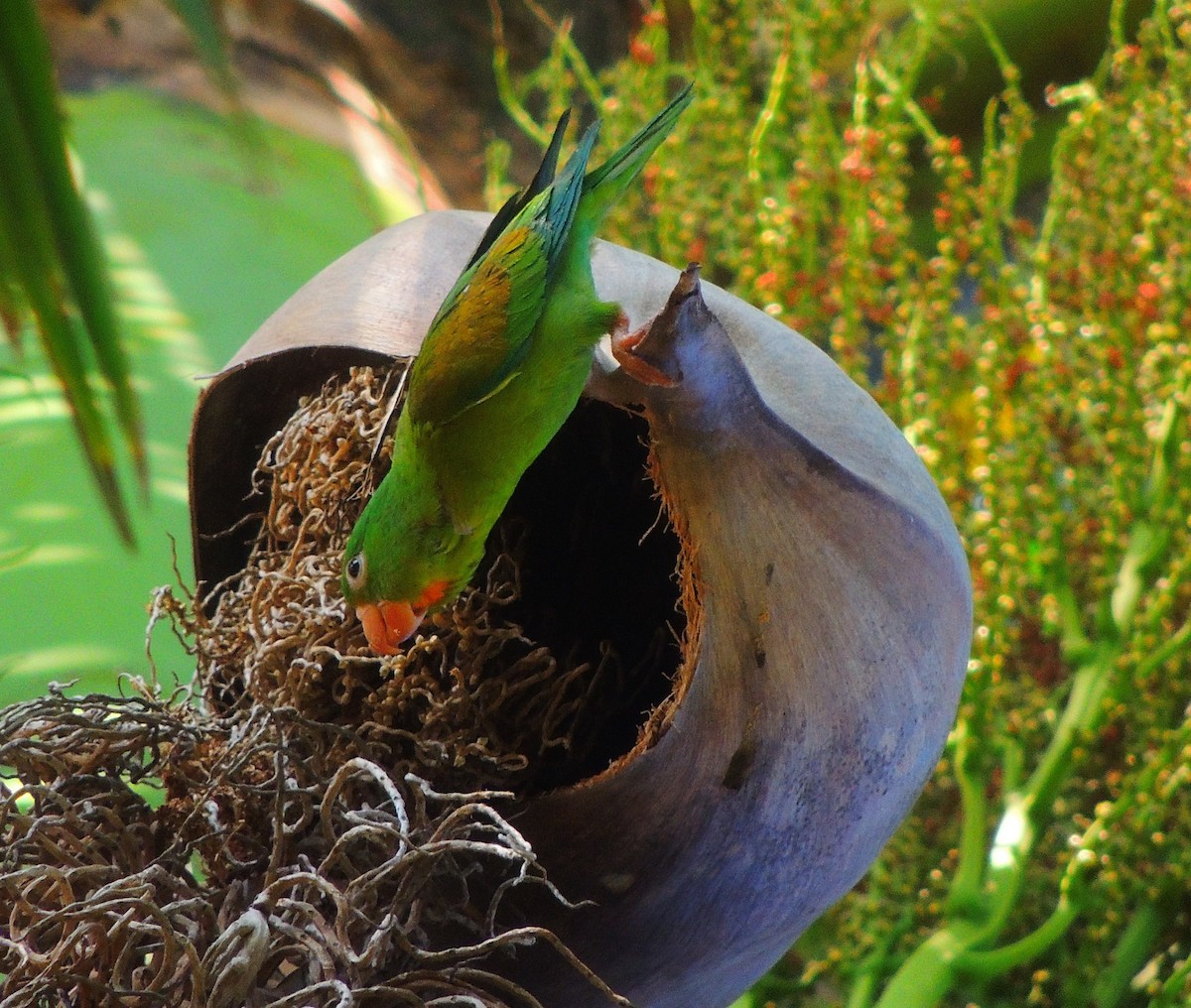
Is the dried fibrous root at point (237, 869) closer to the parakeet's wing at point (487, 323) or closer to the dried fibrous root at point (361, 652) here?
the dried fibrous root at point (361, 652)

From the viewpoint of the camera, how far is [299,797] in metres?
0.57

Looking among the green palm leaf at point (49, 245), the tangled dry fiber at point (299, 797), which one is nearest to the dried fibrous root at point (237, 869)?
the tangled dry fiber at point (299, 797)

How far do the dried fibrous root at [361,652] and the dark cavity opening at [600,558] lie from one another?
0.02 metres

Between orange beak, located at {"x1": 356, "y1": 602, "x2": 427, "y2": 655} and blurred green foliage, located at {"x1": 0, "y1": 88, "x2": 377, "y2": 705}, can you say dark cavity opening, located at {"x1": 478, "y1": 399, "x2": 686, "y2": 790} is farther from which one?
blurred green foliage, located at {"x1": 0, "y1": 88, "x2": 377, "y2": 705}

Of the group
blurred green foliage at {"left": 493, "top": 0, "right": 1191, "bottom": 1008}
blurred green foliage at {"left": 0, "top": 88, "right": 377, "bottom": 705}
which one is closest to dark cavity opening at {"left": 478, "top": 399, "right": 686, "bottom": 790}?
blurred green foliage at {"left": 0, "top": 88, "right": 377, "bottom": 705}

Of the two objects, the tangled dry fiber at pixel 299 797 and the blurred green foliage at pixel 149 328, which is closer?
the tangled dry fiber at pixel 299 797

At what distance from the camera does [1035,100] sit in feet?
5.63

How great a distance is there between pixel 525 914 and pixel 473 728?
0.32 ft

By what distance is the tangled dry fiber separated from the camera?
50 cm

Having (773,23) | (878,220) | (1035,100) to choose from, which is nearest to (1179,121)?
(878,220)

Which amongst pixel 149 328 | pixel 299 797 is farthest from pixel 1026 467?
pixel 149 328

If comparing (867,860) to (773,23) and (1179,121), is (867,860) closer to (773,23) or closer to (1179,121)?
(1179,121)

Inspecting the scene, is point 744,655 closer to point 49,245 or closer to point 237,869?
point 237,869

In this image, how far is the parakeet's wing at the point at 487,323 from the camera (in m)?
0.59
